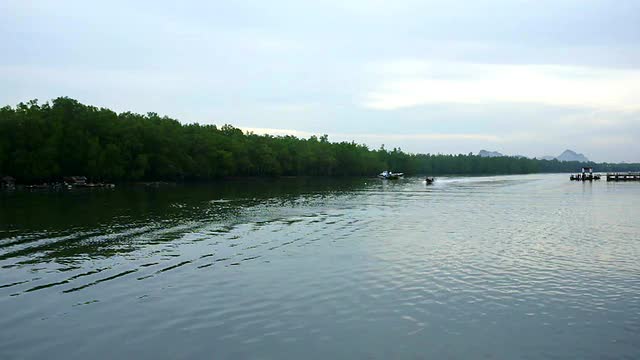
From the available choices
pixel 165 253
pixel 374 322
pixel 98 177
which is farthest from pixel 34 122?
pixel 374 322

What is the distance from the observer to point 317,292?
2402 cm

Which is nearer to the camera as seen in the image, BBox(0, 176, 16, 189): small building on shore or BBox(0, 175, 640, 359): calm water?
BBox(0, 175, 640, 359): calm water

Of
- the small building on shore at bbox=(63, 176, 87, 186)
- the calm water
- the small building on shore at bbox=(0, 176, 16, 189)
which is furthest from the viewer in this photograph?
the small building on shore at bbox=(63, 176, 87, 186)

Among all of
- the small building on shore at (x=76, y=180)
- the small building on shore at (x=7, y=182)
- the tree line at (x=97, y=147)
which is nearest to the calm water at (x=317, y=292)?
the small building on shore at (x=76, y=180)

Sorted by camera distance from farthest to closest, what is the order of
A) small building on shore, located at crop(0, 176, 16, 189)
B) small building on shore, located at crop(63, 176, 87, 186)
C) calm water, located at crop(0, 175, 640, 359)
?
small building on shore, located at crop(63, 176, 87, 186)
small building on shore, located at crop(0, 176, 16, 189)
calm water, located at crop(0, 175, 640, 359)

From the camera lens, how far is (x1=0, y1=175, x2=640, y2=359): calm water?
17375 mm

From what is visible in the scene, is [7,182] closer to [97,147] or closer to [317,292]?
[97,147]

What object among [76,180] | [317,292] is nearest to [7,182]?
[76,180]

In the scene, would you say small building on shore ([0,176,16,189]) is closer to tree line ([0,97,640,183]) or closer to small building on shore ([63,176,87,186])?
tree line ([0,97,640,183])

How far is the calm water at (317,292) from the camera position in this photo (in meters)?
17.4

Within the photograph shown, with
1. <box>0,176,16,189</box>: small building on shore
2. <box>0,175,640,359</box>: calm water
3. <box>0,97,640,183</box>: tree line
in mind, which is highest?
<box>0,97,640,183</box>: tree line

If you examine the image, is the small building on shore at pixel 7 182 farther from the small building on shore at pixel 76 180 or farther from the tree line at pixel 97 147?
the small building on shore at pixel 76 180

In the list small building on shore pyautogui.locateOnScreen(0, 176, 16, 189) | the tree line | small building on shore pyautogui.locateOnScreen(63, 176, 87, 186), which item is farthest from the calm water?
the tree line

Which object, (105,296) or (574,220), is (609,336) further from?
(574,220)
